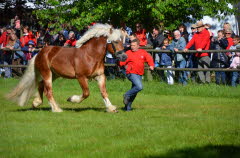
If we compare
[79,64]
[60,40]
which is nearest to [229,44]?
[79,64]

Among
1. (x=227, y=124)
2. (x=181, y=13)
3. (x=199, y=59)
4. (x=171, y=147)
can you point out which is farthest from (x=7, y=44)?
(x=171, y=147)

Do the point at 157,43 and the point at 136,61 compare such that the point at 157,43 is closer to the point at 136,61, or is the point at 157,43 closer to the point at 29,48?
the point at 29,48

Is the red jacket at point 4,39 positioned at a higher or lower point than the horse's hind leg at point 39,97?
higher

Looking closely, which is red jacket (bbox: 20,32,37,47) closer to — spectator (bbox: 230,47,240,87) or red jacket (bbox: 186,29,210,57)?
red jacket (bbox: 186,29,210,57)

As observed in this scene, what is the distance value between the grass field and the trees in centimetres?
675

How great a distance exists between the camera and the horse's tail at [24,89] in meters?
13.0

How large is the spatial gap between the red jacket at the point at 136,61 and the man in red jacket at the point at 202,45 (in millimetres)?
4494

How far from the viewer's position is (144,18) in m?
23.0

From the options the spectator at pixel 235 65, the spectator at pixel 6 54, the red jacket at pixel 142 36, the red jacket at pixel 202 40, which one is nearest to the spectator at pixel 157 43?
the red jacket at pixel 142 36

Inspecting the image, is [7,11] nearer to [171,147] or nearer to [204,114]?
[204,114]

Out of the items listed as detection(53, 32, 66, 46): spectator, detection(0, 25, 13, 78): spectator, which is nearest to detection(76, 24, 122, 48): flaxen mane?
detection(53, 32, 66, 46): spectator

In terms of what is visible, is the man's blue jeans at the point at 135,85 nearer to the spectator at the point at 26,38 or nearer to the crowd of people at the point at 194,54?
the crowd of people at the point at 194,54

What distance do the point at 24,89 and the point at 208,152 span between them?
659cm

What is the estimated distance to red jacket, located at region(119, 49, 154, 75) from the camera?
1244cm
